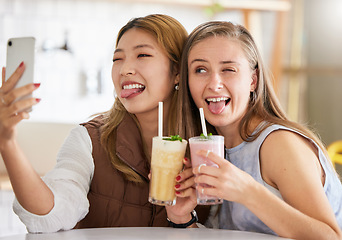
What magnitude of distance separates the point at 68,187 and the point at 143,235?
1.06 ft

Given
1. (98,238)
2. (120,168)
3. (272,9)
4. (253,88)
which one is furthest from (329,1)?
(98,238)

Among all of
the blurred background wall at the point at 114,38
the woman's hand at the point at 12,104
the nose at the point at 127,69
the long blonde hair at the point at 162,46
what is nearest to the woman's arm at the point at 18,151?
the woman's hand at the point at 12,104

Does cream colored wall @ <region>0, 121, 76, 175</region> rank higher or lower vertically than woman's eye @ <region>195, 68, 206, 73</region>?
lower

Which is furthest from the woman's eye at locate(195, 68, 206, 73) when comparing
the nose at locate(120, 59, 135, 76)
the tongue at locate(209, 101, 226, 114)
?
the nose at locate(120, 59, 135, 76)

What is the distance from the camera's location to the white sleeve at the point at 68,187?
1.39m

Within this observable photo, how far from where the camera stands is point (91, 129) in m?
1.89

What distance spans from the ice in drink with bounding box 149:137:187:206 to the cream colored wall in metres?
2.67

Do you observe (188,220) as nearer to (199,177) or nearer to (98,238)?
(199,177)

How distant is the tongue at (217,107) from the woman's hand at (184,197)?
0.25 m

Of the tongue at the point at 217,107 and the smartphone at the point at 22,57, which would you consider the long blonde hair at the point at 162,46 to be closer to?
the tongue at the point at 217,107

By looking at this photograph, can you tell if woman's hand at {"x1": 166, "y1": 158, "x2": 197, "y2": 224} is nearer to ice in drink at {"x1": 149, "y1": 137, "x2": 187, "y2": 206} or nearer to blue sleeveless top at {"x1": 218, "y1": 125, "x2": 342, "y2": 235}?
ice in drink at {"x1": 149, "y1": 137, "x2": 187, "y2": 206}

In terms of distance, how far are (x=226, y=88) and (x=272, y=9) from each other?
9.39 feet

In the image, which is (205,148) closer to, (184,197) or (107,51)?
(184,197)

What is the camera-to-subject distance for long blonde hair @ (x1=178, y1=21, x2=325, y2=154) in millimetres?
1749
